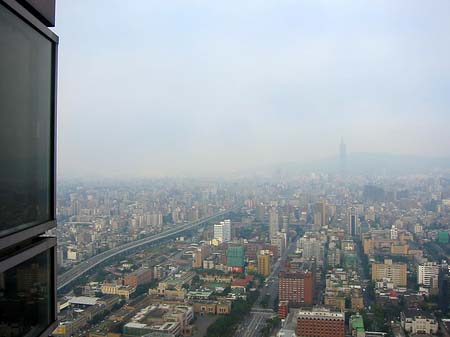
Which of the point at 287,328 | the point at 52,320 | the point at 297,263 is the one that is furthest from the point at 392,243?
the point at 52,320

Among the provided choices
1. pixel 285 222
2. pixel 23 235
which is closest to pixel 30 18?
pixel 23 235

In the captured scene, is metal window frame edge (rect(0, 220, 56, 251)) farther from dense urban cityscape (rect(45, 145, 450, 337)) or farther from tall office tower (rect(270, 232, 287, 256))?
tall office tower (rect(270, 232, 287, 256))

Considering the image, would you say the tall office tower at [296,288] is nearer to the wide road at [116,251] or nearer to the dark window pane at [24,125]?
the wide road at [116,251]

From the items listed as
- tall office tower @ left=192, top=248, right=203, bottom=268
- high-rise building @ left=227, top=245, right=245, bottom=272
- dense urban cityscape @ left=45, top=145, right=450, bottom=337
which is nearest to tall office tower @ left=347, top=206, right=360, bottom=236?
dense urban cityscape @ left=45, top=145, right=450, bottom=337

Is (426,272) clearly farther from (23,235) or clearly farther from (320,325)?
(23,235)

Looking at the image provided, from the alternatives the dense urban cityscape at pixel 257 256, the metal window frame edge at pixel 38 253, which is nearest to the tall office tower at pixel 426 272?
the dense urban cityscape at pixel 257 256

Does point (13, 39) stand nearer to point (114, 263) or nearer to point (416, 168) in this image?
point (114, 263)

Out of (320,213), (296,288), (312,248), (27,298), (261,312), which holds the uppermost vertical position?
(27,298)
